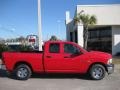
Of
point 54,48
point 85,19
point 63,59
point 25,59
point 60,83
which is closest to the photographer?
point 60,83

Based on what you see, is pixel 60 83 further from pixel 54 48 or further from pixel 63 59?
pixel 54 48

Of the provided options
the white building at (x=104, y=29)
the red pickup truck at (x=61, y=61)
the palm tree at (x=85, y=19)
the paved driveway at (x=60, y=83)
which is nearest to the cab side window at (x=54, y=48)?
the red pickup truck at (x=61, y=61)

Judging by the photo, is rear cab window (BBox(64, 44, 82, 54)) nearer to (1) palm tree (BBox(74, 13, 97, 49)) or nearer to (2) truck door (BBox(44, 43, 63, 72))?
(2) truck door (BBox(44, 43, 63, 72))

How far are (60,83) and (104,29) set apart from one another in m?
29.7

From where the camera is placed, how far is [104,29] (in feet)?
141

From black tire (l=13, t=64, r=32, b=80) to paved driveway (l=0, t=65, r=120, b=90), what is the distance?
297mm

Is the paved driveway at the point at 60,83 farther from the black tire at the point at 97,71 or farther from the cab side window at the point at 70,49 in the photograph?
the cab side window at the point at 70,49

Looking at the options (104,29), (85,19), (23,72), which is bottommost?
(23,72)

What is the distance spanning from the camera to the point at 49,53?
15.3 metres

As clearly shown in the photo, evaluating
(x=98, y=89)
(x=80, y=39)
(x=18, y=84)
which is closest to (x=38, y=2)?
(x=18, y=84)

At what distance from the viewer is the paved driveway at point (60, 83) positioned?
13.0 m

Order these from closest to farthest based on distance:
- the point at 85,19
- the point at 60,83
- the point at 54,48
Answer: the point at 60,83 < the point at 54,48 < the point at 85,19

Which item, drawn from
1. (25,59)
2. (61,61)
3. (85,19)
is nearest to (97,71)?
(61,61)

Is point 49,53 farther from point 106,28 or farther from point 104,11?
point 106,28
